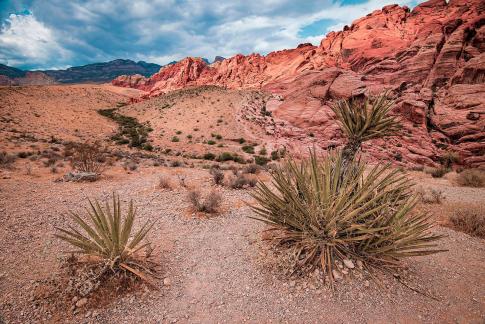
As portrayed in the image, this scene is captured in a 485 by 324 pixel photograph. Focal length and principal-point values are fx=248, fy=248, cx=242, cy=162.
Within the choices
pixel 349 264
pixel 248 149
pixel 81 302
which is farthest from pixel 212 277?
pixel 248 149

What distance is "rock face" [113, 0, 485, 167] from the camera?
740 inches

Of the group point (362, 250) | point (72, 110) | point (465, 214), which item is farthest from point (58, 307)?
point (72, 110)

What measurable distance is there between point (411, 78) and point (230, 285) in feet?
91.0

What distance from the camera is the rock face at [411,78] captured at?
1880 centimetres

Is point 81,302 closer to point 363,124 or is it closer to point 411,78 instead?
point 363,124

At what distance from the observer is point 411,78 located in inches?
931

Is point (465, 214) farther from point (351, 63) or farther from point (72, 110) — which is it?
point (72, 110)

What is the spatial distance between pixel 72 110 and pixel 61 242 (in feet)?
127

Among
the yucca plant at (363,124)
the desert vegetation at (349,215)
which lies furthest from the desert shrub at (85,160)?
the yucca plant at (363,124)

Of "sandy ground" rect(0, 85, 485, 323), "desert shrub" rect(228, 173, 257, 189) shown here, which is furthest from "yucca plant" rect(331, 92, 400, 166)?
"desert shrub" rect(228, 173, 257, 189)

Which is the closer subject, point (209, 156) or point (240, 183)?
point (240, 183)

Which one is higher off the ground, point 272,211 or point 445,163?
point 272,211

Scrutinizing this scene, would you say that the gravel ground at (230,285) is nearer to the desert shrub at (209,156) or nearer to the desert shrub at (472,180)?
the desert shrub at (472,180)

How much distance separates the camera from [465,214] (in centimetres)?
545
